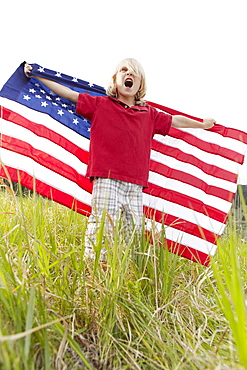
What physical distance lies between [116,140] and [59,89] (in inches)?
22.6

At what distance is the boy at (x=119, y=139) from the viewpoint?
7.57ft

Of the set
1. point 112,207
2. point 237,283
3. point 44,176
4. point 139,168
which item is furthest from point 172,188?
point 237,283

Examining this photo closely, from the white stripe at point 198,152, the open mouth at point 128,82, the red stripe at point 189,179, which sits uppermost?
the open mouth at point 128,82

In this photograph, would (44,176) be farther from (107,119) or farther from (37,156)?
(107,119)

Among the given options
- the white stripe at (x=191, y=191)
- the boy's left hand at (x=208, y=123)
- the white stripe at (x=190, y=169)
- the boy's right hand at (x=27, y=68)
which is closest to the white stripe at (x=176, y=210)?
the white stripe at (x=191, y=191)

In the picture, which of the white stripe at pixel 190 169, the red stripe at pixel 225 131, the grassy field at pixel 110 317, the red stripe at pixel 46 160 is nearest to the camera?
the grassy field at pixel 110 317

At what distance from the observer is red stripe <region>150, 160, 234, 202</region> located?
9.58 ft

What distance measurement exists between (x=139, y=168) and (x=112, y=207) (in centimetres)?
35

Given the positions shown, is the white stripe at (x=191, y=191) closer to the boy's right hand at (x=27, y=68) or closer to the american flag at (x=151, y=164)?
the american flag at (x=151, y=164)

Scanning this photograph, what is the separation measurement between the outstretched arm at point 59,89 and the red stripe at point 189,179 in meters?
0.93

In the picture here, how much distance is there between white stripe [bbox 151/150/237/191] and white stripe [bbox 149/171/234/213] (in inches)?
4.1

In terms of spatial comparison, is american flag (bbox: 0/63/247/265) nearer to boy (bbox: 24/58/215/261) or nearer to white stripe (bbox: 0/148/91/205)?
white stripe (bbox: 0/148/91/205)

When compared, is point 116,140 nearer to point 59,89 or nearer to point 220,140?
point 59,89

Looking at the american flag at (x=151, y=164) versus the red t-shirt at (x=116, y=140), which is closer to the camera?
the red t-shirt at (x=116, y=140)
